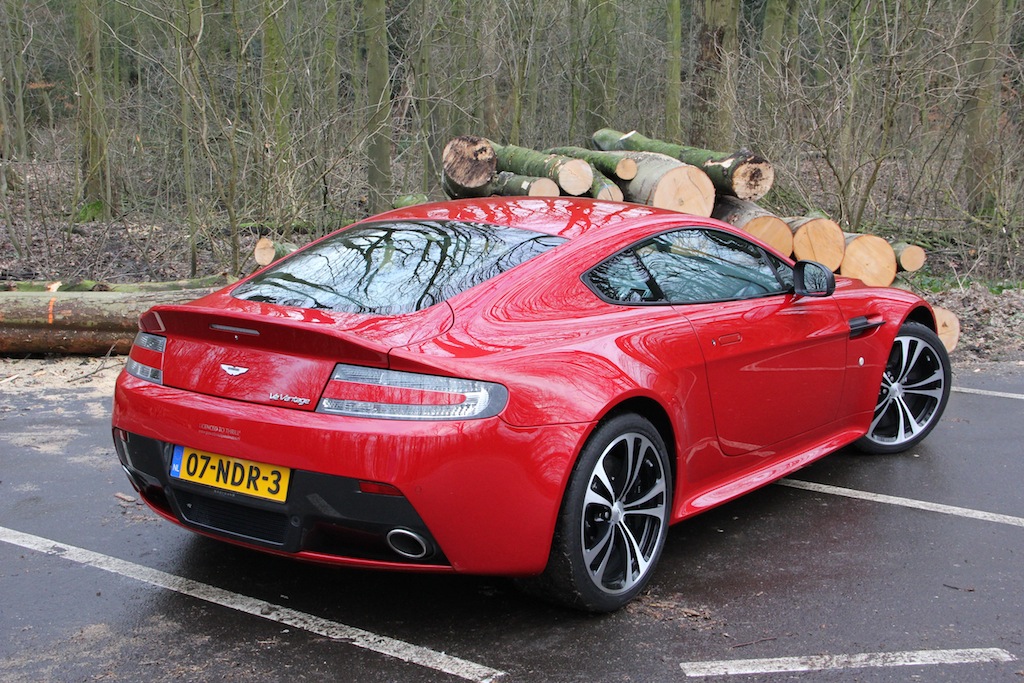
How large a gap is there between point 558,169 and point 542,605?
6.12 meters

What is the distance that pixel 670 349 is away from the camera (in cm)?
376

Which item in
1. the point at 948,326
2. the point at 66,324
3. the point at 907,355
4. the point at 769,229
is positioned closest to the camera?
the point at 907,355

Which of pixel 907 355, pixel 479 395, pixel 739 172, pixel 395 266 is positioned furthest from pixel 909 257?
pixel 479 395

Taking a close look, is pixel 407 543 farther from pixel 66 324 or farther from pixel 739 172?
pixel 739 172

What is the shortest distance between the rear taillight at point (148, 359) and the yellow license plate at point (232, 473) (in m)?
0.33

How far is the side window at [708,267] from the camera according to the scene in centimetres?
409

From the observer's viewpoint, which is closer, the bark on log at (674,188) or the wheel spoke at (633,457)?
the wheel spoke at (633,457)

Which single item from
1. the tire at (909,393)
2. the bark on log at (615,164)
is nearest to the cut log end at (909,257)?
the bark on log at (615,164)

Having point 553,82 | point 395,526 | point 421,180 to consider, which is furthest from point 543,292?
point 553,82

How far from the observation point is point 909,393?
5660 mm

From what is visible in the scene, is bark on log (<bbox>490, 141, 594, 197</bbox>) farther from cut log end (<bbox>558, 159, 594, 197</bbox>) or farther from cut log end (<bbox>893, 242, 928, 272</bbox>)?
cut log end (<bbox>893, 242, 928, 272</bbox>)

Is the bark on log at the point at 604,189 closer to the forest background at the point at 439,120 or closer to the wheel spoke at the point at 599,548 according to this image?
the forest background at the point at 439,120

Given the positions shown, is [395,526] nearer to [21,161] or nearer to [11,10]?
[21,161]

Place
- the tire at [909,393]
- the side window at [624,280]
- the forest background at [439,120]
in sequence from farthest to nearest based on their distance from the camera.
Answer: the forest background at [439,120] → the tire at [909,393] → the side window at [624,280]
